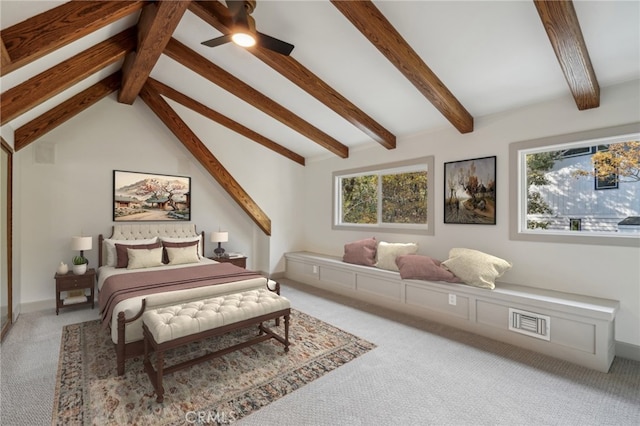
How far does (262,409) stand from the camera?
2031 millimetres

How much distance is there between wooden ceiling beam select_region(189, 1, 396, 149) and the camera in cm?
282

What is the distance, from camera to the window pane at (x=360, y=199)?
5395 mm

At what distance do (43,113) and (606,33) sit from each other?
605 cm

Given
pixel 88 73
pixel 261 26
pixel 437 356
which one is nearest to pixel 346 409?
pixel 437 356

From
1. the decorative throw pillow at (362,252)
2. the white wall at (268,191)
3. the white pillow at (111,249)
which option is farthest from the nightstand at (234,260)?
the decorative throw pillow at (362,252)

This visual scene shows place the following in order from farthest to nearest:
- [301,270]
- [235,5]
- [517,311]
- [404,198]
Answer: [301,270] < [404,198] < [517,311] < [235,5]

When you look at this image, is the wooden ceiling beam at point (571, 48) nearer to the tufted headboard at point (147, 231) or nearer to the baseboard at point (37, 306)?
the tufted headboard at point (147, 231)

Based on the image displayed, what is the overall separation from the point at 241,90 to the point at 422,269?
351 centimetres

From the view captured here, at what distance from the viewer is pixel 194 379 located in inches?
93.2

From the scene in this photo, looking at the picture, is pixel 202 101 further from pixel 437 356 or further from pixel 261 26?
pixel 437 356

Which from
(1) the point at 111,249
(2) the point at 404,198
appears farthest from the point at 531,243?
(1) the point at 111,249

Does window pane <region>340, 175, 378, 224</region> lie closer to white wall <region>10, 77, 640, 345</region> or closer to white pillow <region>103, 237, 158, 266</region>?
white wall <region>10, 77, 640, 345</region>

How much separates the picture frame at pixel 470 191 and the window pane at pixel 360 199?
1.48 meters

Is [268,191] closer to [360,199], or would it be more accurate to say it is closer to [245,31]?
[360,199]
